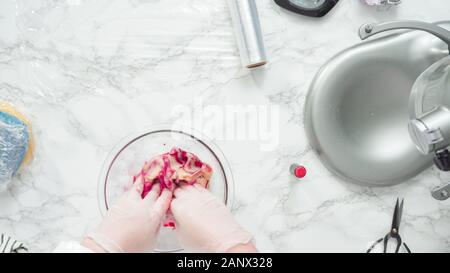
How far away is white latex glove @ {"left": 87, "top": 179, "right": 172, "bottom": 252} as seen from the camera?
751mm

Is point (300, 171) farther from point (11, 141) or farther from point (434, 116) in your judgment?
point (11, 141)

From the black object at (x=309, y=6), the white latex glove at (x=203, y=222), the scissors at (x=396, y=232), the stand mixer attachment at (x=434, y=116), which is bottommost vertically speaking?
the scissors at (x=396, y=232)

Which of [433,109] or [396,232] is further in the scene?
[396,232]

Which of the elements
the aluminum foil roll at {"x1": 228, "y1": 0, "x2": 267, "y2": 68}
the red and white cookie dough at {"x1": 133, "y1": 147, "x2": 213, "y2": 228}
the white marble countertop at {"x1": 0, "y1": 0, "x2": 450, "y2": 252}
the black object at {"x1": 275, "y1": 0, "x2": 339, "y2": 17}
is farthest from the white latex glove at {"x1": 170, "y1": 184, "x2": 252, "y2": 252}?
the black object at {"x1": 275, "y1": 0, "x2": 339, "y2": 17}

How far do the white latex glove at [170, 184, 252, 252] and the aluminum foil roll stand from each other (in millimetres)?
279

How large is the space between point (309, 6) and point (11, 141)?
0.65 metres

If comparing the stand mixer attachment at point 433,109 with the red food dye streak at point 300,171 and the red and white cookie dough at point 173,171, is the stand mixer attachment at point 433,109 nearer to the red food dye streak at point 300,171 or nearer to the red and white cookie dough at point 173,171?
the red food dye streak at point 300,171

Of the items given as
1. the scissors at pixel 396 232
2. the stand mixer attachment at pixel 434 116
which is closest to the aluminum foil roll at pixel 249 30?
the stand mixer attachment at pixel 434 116

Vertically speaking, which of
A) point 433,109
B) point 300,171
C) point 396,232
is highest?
point 433,109

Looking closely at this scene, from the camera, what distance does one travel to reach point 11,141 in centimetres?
90

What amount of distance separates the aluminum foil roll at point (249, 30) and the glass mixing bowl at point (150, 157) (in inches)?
7.7

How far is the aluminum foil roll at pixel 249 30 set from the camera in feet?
2.99

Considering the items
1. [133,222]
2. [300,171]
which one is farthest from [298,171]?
[133,222]

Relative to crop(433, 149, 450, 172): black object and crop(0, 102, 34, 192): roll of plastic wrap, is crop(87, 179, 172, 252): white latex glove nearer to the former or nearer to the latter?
crop(0, 102, 34, 192): roll of plastic wrap
